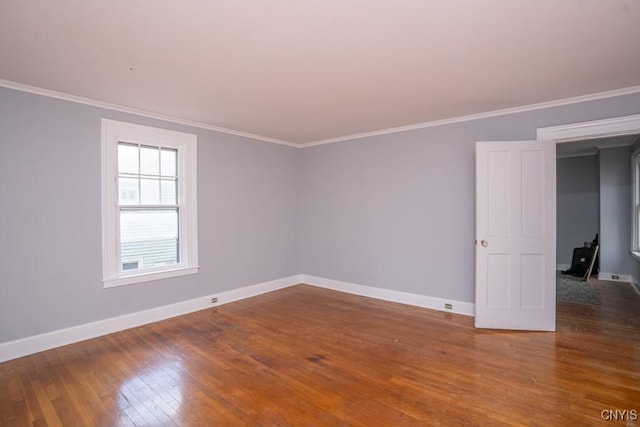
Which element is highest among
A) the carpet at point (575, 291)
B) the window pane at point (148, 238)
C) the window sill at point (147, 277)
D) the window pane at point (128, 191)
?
the window pane at point (128, 191)

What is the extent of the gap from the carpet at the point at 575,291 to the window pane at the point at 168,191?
580 cm

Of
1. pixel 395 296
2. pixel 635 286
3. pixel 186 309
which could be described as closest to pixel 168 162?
pixel 186 309

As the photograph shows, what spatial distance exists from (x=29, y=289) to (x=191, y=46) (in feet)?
9.29

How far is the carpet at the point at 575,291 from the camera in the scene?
188 inches

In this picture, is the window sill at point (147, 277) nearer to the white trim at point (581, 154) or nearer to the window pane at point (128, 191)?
the window pane at point (128, 191)

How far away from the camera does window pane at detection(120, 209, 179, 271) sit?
12.5 ft

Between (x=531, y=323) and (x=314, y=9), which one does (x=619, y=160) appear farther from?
(x=314, y=9)

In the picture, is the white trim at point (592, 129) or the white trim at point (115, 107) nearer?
the white trim at point (115, 107)

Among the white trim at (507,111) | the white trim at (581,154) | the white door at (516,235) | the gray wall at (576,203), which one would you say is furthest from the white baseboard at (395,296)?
the white trim at (581,154)

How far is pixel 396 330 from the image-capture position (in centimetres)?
364

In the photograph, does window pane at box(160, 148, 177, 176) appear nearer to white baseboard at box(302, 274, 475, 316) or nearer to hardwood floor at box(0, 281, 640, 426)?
hardwood floor at box(0, 281, 640, 426)

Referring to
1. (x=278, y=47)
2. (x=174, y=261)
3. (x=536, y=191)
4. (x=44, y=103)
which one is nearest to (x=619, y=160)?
(x=536, y=191)

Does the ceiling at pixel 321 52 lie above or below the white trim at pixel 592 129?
above

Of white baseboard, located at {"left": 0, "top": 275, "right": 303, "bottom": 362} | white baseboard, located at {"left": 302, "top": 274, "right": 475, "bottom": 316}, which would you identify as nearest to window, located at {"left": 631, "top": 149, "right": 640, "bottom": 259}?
white baseboard, located at {"left": 302, "top": 274, "right": 475, "bottom": 316}
